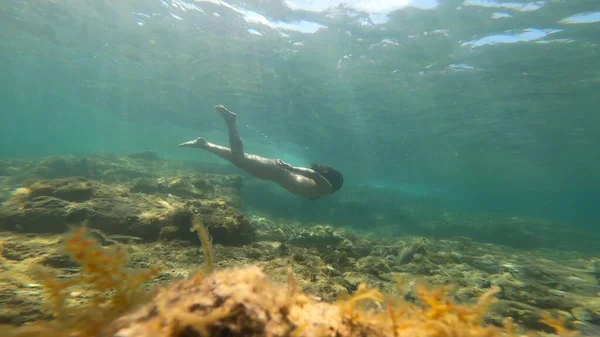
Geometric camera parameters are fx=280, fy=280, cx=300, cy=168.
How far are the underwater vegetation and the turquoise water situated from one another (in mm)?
15757

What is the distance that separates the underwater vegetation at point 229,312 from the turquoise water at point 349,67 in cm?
1576

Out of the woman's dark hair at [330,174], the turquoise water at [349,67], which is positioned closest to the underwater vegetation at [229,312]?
the woman's dark hair at [330,174]

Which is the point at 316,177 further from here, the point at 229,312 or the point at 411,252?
the point at 229,312

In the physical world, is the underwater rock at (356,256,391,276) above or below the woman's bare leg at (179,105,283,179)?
below

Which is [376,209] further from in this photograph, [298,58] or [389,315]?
[389,315]

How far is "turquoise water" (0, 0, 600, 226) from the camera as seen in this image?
15062 mm

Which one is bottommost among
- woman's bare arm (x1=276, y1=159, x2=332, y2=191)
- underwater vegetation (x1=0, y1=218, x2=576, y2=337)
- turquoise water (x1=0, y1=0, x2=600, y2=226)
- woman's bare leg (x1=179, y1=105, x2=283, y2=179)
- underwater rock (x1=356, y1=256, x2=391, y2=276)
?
underwater rock (x1=356, y1=256, x2=391, y2=276)

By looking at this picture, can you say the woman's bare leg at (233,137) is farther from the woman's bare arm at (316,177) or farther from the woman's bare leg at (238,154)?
the woman's bare arm at (316,177)

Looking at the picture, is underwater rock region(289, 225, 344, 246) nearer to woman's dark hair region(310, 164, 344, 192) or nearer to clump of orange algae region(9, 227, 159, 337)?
woman's dark hair region(310, 164, 344, 192)

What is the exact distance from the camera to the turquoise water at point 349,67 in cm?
1506

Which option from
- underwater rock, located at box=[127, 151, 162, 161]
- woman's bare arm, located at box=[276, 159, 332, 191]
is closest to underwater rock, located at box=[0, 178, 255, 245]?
woman's bare arm, located at box=[276, 159, 332, 191]

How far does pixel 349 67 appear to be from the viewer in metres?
19.8

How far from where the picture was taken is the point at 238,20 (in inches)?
678

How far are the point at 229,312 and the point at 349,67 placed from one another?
20.5 meters
